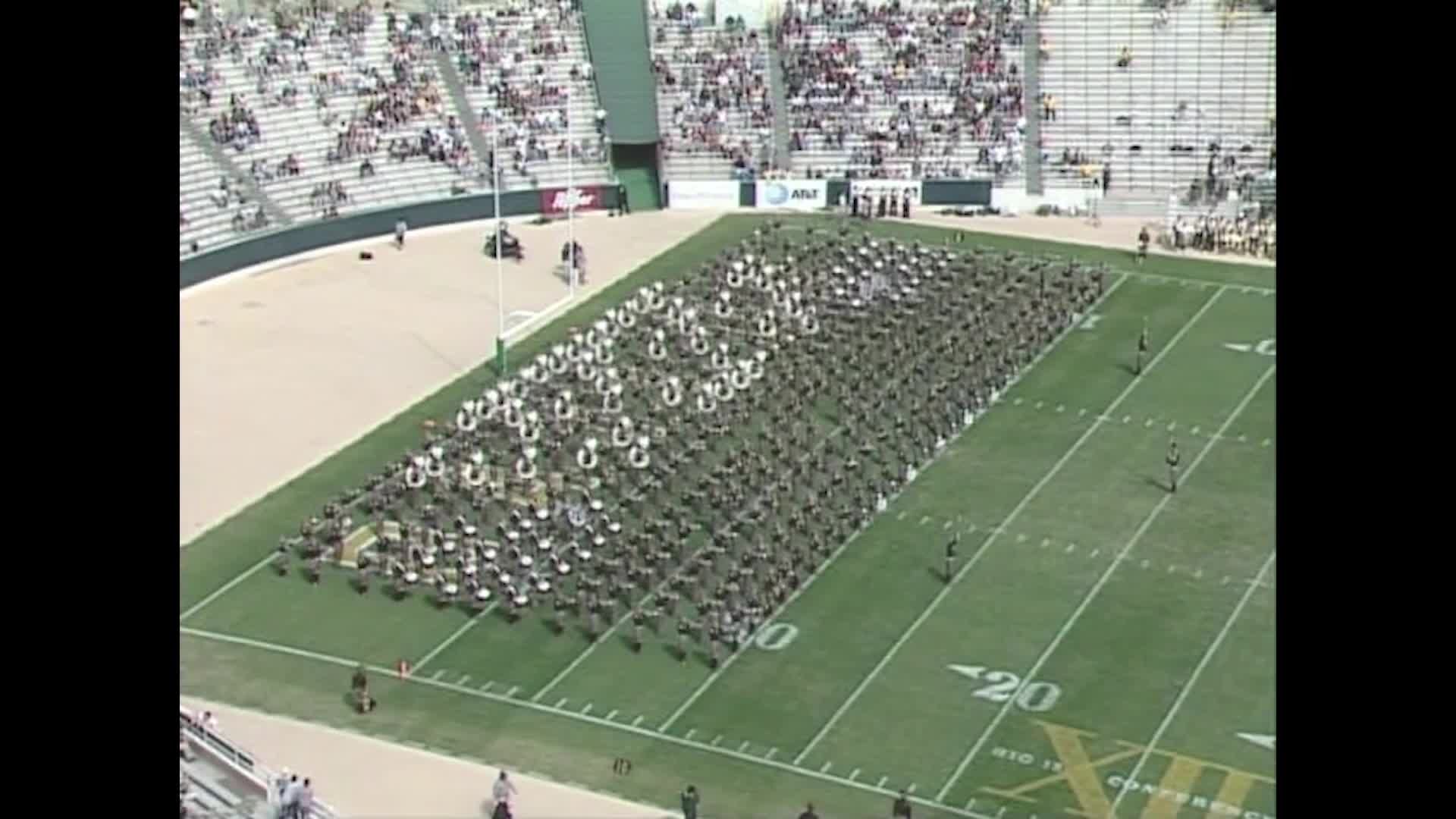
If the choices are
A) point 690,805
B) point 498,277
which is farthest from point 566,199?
→ point 690,805

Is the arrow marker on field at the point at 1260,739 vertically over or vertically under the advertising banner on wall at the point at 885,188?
under

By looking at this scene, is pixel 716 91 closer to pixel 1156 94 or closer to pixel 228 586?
pixel 1156 94

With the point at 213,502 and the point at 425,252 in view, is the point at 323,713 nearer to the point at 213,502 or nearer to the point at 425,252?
the point at 213,502

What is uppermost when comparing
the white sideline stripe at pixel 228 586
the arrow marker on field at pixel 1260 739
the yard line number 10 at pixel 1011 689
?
the white sideline stripe at pixel 228 586

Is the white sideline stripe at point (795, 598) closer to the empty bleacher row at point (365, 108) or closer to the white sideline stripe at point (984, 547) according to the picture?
the white sideline stripe at point (984, 547)

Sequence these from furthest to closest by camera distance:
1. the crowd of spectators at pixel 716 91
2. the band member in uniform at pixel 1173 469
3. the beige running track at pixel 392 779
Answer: the crowd of spectators at pixel 716 91
the band member in uniform at pixel 1173 469
the beige running track at pixel 392 779

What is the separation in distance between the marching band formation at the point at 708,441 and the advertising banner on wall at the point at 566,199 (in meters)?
7.48

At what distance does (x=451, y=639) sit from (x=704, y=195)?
25.5 metres

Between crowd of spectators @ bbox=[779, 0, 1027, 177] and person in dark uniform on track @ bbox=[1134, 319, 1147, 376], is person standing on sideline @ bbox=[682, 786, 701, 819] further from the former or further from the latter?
crowd of spectators @ bbox=[779, 0, 1027, 177]

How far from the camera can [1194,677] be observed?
27.2 meters

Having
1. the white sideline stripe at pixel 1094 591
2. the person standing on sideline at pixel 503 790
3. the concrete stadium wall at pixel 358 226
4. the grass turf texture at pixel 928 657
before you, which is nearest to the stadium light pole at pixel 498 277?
the concrete stadium wall at pixel 358 226

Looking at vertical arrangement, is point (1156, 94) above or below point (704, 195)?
above

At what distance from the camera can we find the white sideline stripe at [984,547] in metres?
26.2
